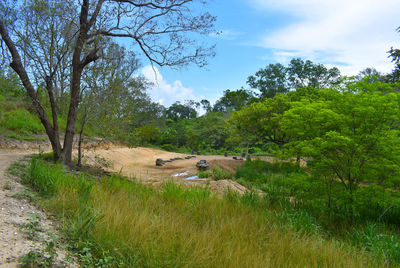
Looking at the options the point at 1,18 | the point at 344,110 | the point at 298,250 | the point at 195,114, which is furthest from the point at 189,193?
the point at 195,114

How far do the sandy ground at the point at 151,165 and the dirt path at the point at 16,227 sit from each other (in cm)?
506

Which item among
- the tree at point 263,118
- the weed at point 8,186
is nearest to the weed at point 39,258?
the weed at point 8,186

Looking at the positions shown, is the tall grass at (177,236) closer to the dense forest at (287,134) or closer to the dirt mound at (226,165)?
the dense forest at (287,134)

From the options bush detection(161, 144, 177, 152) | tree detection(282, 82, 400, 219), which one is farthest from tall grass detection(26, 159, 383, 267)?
bush detection(161, 144, 177, 152)

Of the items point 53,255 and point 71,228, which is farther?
point 71,228

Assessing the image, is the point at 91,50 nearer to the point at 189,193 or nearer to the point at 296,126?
the point at 189,193

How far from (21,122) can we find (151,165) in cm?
860

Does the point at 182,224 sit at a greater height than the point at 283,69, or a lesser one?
lesser

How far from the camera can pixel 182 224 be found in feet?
13.8

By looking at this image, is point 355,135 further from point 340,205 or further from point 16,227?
point 16,227

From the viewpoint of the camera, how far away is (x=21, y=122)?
670 inches

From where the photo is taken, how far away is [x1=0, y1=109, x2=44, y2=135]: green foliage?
16594 mm

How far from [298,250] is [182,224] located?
65.1 inches

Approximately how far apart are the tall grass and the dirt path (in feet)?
0.82
